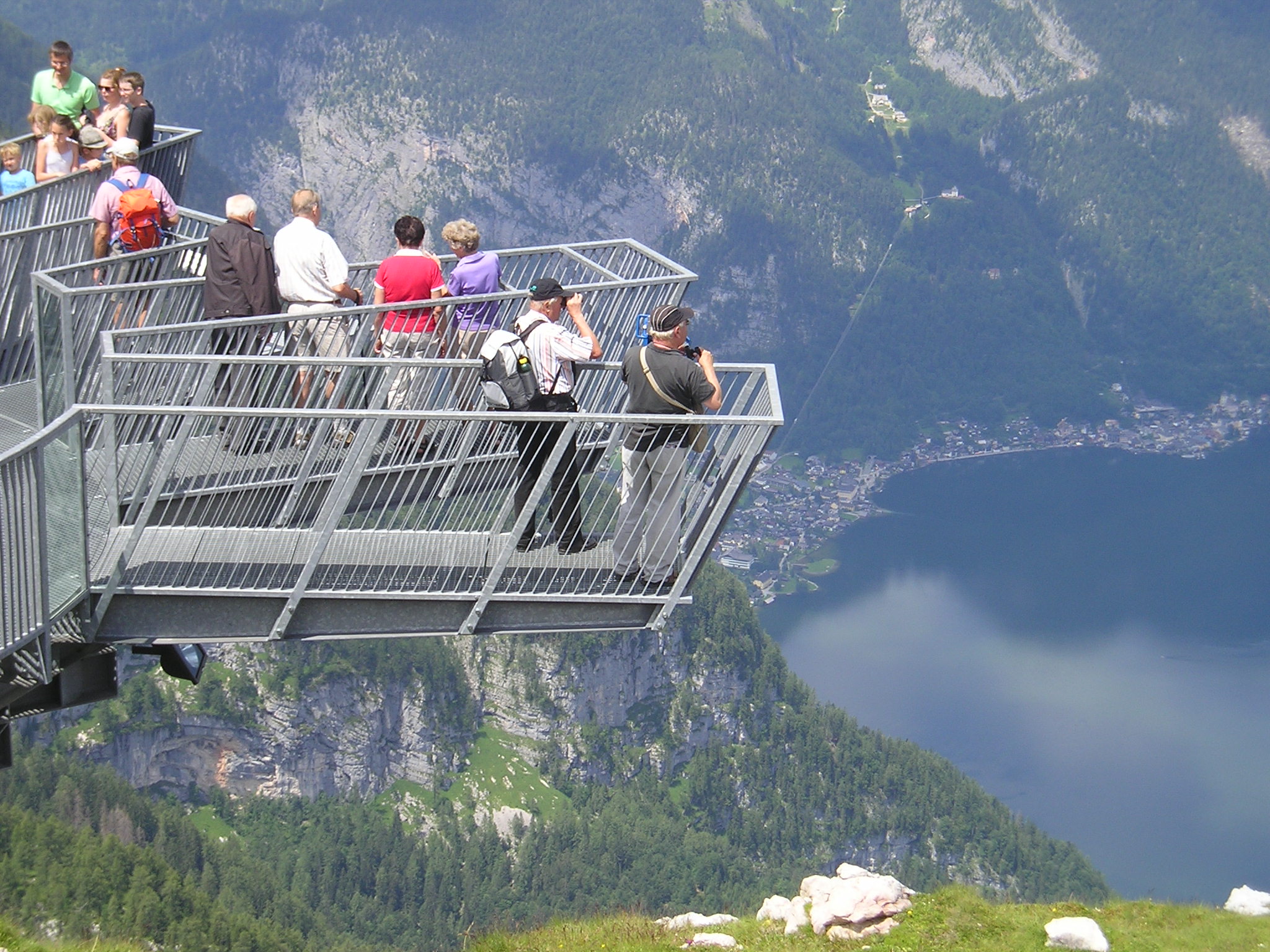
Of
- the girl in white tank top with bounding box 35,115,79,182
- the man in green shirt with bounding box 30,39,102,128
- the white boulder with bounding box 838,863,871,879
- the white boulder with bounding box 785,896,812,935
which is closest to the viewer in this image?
the white boulder with bounding box 785,896,812,935

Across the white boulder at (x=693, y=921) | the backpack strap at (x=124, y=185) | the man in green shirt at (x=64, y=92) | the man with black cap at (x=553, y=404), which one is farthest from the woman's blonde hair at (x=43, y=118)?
the white boulder at (x=693, y=921)

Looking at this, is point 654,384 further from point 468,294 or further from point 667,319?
point 468,294

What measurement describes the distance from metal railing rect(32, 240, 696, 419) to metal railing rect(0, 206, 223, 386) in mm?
347

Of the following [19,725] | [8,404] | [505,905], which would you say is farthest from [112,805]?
[8,404]

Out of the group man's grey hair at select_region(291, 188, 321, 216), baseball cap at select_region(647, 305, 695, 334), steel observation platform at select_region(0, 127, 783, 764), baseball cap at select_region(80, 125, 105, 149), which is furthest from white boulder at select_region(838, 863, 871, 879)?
baseball cap at select_region(80, 125, 105, 149)

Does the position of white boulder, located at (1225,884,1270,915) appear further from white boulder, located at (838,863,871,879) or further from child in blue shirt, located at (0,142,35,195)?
child in blue shirt, located at (0,142,35,195)

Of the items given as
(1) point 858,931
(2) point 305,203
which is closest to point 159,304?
(2) point 305,203

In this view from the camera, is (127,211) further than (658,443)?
Yes

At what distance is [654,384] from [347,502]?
2388mm

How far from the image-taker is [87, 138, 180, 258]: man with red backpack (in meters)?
15.4

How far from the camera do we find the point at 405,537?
11.8 metres

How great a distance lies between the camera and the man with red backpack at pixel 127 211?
50.6ft

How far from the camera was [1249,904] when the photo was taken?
603 inches

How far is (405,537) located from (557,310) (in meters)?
2.11
